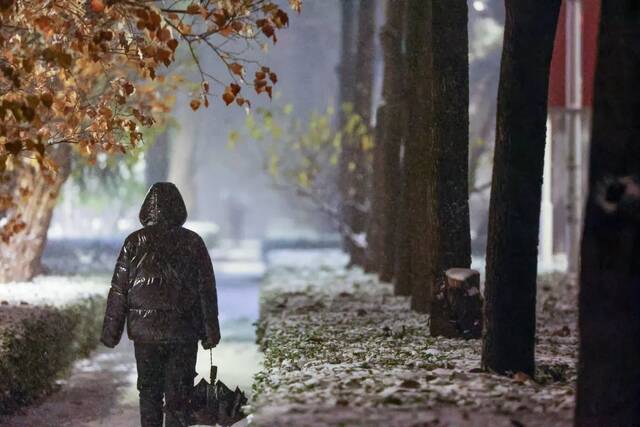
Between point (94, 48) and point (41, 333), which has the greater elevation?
point (94, 48)

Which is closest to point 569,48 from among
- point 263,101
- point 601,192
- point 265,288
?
point 265,288

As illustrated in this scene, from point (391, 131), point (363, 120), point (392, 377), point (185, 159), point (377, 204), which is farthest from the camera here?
point (185, 159)

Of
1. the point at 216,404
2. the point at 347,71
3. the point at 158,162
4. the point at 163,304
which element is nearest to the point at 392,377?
the point at 216,404

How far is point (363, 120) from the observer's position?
27.3m

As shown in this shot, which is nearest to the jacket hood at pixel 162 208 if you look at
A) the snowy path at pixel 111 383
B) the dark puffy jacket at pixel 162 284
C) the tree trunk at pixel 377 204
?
the dark puffy jacket at pixel 162 284

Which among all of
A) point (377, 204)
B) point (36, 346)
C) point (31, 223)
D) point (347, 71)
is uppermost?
point (347, 71)

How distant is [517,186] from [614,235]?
1.85 meters

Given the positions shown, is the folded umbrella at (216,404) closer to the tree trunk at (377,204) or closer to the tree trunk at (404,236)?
the tree trunk at (404,236)

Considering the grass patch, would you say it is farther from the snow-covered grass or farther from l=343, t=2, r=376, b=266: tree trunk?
l=343, t=2, r=376, b=266: tree trunk

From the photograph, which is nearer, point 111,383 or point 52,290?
point 111,383

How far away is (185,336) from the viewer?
8.49 meters

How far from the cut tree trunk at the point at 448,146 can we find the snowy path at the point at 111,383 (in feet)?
8.20

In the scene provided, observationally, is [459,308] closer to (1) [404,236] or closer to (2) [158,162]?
(1) [404,236]

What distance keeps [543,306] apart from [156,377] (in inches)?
375
